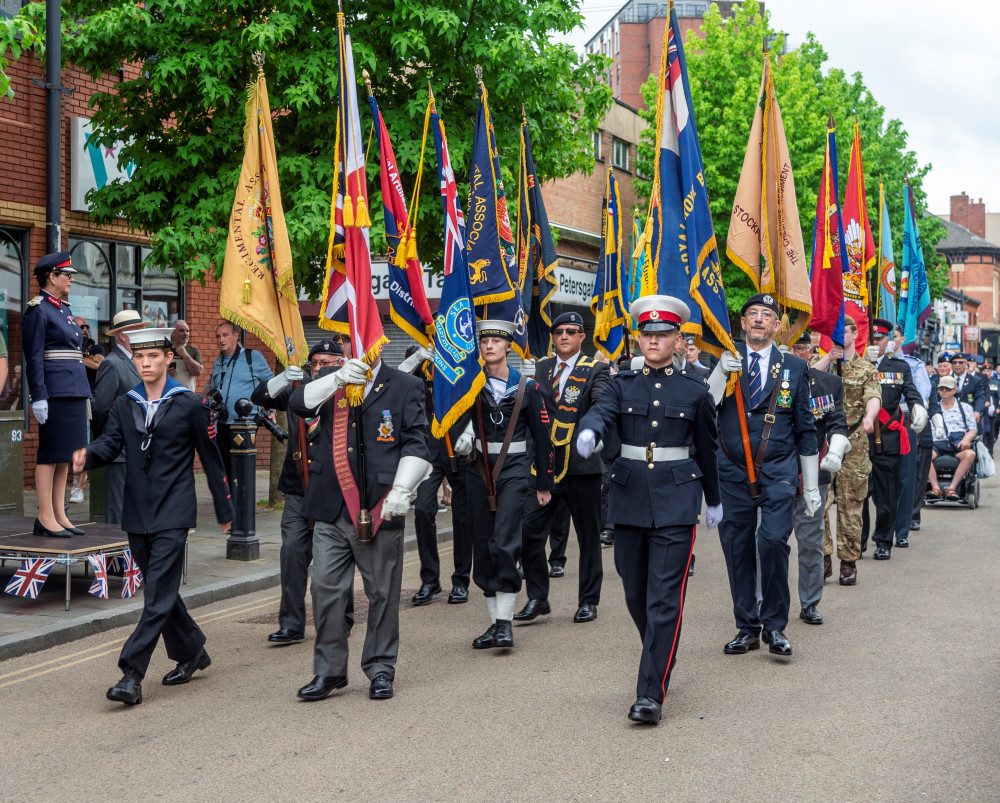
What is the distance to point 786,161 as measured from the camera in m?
8.00

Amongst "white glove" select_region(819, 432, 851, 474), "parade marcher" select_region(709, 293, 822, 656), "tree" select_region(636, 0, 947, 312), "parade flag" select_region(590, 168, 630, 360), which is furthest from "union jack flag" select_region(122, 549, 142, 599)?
"tree" select_region(636, 0, 947, 312)

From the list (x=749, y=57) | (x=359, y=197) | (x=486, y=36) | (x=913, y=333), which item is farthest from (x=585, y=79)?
(x=749, y=57)

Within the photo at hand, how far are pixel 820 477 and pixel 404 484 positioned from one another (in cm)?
342

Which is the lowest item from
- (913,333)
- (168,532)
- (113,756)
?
(113,756)

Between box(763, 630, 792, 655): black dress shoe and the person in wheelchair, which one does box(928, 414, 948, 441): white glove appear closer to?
the person in wheelchair

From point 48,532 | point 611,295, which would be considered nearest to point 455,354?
point 48,532

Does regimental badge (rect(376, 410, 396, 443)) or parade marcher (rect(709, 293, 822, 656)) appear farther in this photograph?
parade marcher (rect(709, 293, 822, 656))

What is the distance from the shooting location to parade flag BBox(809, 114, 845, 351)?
9.15 metres

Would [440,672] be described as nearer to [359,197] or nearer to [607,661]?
[607,661]

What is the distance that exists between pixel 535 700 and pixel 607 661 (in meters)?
0.97

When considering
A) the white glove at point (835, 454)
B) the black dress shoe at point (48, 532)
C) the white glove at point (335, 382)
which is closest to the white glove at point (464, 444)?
the white glove at point (335, 382)

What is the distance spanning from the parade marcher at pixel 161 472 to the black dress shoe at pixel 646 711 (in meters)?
2.42

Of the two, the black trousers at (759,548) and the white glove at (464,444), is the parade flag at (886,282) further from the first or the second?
the white glove at (464,444)

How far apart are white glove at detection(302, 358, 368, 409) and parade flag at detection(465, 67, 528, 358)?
2.44m
